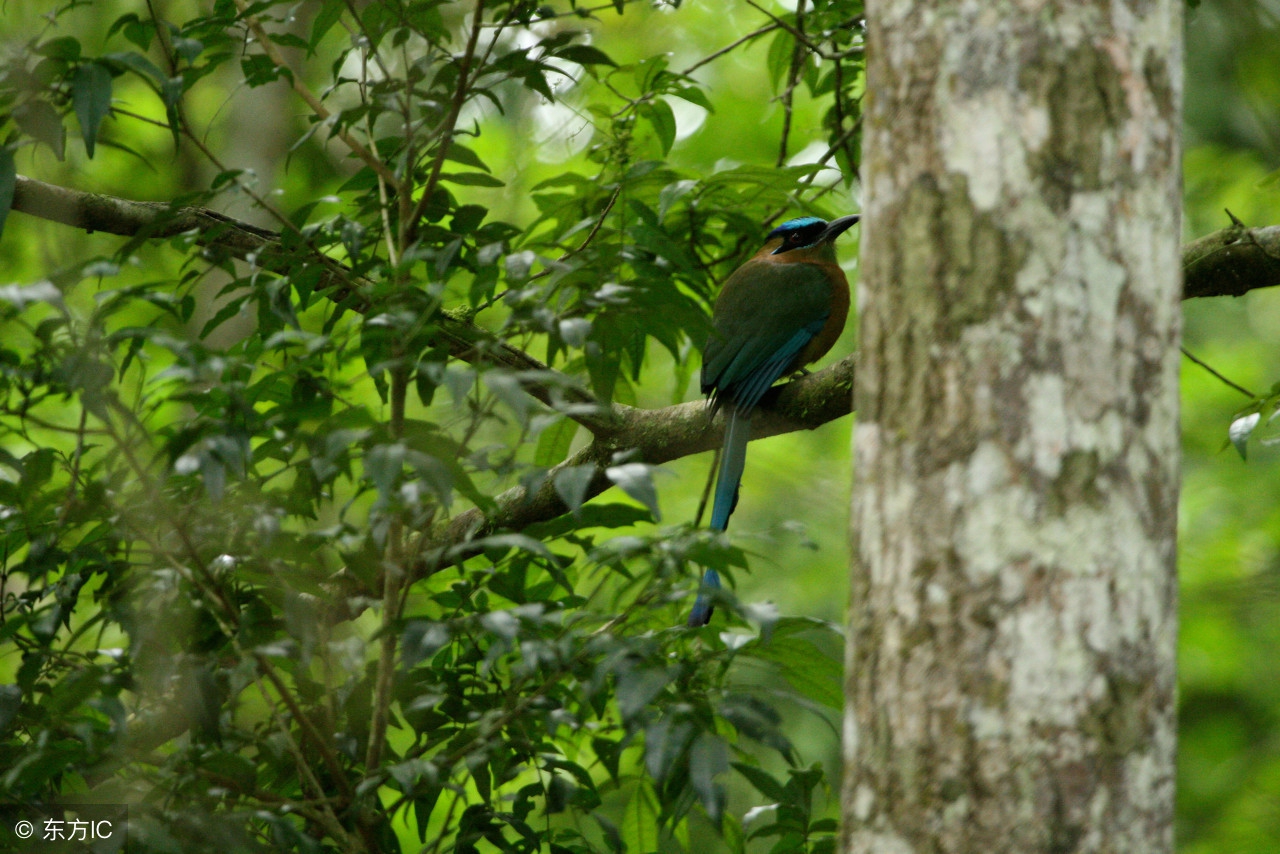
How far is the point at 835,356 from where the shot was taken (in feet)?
21.1

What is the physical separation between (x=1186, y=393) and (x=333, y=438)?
484cm

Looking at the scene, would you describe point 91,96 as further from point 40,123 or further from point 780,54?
point 780,54

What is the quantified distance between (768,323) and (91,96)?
2.13 metres

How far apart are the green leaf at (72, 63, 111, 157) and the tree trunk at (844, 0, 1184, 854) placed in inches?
41.3

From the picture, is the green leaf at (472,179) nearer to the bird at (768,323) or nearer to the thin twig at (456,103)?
the thin twig at (456,103)

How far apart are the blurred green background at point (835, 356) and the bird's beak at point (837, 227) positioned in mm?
342

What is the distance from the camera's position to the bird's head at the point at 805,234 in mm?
3656

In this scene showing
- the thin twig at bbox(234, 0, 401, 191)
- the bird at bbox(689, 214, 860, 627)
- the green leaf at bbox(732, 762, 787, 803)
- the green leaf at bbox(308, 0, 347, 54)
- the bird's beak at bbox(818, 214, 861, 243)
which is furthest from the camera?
the bird's beak at bbox(818, 214, 861, 243)

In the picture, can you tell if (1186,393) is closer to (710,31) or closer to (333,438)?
(710,31)

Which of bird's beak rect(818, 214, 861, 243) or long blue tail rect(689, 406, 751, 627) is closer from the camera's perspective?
long blue tail rect(689, 406, 751, 627)

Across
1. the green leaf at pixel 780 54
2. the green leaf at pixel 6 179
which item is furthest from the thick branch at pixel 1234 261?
the green leaf at pixel 6 179

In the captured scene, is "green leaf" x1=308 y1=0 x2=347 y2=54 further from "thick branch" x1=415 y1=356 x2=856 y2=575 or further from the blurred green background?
the blurred green background

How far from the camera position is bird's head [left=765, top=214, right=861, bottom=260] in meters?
3.66

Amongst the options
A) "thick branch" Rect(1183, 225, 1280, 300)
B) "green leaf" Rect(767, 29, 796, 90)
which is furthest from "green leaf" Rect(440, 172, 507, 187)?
"thick branch" Rect(1183, 225, 1280, 300)
